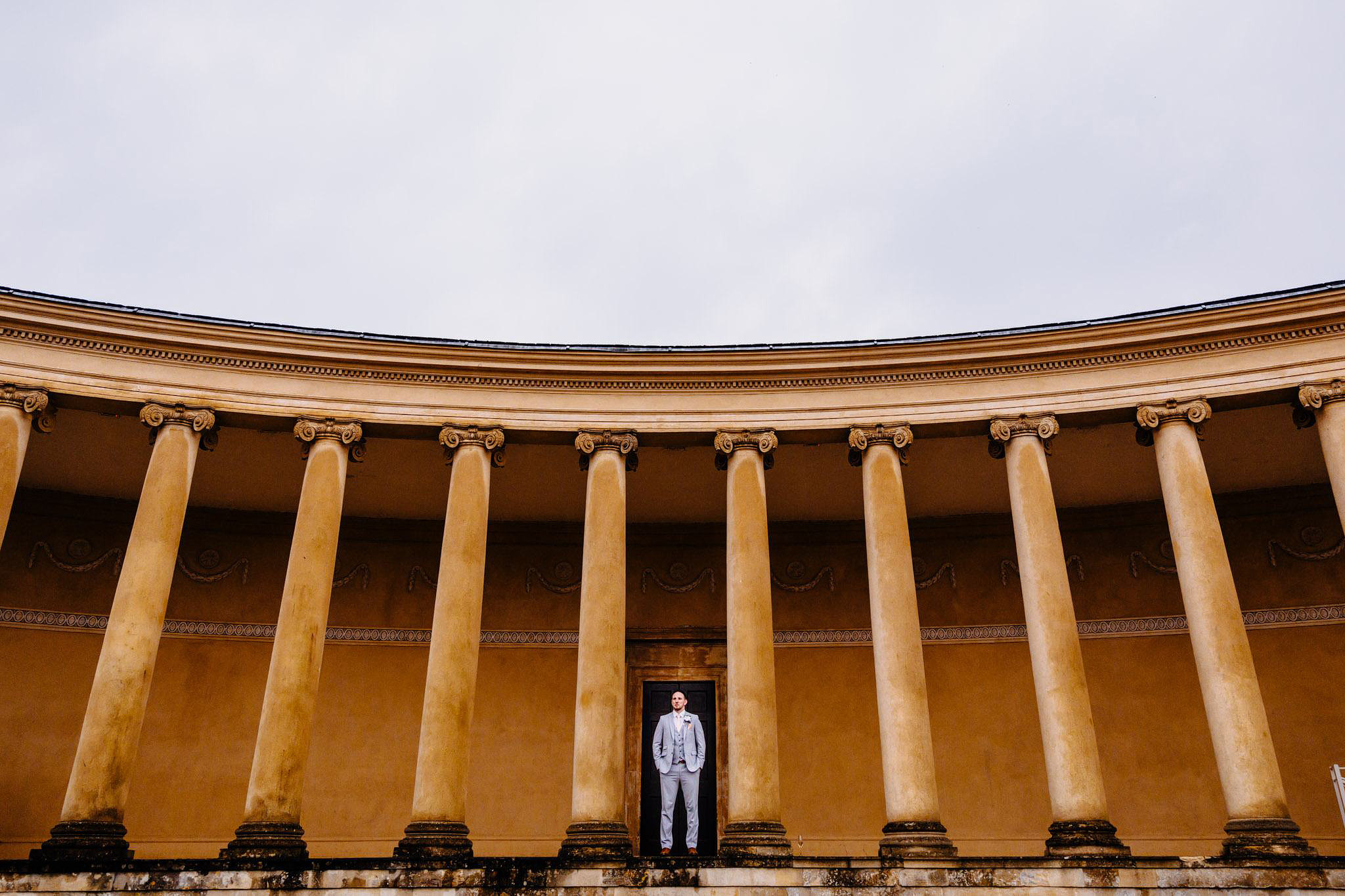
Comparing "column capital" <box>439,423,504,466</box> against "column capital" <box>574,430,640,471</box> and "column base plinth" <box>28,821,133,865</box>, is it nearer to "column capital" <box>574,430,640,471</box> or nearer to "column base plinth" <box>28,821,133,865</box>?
"column capital" <box>574,430,640,471</box>

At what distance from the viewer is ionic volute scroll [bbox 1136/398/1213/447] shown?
18.3 metres

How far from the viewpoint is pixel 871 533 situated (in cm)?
1864

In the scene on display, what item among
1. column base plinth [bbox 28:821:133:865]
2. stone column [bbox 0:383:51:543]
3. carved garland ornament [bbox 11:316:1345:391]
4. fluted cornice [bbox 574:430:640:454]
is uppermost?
carved garland ornament [bbox 11:316:1345:391]

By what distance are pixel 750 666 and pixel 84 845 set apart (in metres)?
10.5

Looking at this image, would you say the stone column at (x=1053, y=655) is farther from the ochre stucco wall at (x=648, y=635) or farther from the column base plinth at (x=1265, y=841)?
the ochre stucco wall at (x=648, y=635)

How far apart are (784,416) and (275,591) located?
42.6ft

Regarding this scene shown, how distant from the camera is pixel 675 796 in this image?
18.5 meters

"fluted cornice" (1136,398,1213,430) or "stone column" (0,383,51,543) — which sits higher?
"fluted cornice" (1136,398,1213,430)

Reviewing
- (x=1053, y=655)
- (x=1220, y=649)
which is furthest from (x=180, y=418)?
(x=1220, y=649)

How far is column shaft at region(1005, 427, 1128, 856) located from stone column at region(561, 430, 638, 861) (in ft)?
22.5

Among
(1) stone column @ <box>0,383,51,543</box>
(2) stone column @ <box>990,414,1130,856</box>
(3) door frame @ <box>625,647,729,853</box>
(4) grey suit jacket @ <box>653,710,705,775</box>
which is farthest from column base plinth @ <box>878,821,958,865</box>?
(1) stone column @ <box>0,383,51,543</box>

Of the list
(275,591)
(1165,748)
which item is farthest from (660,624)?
(1165,748)

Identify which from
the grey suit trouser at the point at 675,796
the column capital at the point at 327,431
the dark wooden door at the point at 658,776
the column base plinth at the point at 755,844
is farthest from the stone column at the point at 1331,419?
the column capital at the point at 327,431

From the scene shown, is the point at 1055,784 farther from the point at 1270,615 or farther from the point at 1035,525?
the point at 1270,615
